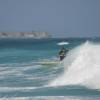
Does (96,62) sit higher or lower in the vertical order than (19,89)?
higher

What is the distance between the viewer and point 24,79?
28.8 metres

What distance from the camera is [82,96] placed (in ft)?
69.2

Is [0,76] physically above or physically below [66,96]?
above

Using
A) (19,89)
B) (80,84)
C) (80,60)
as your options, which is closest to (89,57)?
(80,60)

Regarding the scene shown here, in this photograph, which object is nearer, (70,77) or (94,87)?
(94,87)

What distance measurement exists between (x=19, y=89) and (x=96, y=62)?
5034 millimetres

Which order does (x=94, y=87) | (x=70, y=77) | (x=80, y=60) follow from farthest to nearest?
1. (x=80, y=60)
2. (x=70, y=77)
3. (x=94, y=87)

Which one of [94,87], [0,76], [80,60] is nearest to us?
[94,87]

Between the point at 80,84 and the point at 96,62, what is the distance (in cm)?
238

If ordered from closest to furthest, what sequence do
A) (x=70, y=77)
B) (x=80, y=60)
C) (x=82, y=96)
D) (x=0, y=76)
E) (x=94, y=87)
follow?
1. (x=82, y=96)
2. (x=94, y=87)
3. (x=70, y=77)
4. (x=80, y=60)
5. (x=0, y=76)

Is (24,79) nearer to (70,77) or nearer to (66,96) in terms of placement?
(70,77)

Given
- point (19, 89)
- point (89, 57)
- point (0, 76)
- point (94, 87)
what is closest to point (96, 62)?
Result: point (89, 57)

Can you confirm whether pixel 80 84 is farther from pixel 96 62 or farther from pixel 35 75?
pixel 35 75

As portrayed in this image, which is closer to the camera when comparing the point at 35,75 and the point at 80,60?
the point at 80,60
